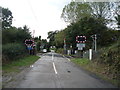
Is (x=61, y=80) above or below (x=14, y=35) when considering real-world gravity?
below

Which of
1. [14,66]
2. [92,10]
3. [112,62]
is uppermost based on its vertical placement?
[92,10]

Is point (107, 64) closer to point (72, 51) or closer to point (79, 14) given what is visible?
point (79, 14)

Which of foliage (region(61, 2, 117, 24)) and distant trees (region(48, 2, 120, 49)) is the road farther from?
foliage (region(61, 2, 117, 24))

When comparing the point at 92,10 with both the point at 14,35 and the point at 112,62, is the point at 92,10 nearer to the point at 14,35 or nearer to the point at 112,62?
the point at 14,35

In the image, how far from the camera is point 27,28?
49.7 m

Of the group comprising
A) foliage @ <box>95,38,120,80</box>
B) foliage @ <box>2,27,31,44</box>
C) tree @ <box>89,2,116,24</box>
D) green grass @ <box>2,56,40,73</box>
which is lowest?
green grass @ <box>2,56,40,73</box>

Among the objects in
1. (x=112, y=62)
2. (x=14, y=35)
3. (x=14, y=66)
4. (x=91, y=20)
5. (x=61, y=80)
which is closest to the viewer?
(x=61, y=80)

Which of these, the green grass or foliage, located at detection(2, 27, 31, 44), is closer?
the green grass

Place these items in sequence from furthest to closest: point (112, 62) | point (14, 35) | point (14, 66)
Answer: point (14, 35) → point (14, 66) → point (112, 62)

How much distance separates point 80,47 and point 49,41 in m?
120

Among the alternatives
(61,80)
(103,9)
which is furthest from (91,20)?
(61,80)

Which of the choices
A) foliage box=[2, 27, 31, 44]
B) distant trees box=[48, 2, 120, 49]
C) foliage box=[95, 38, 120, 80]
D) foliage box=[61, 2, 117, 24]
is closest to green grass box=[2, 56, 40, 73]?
foliage box=[95, 38, 120, 80]

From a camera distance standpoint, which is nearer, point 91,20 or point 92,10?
point 91,20

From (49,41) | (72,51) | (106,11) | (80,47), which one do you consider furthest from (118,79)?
(49,41)
